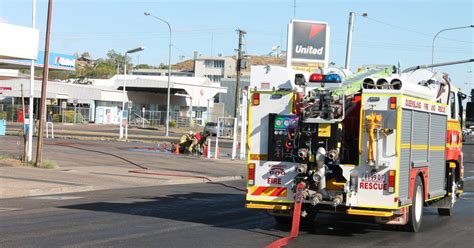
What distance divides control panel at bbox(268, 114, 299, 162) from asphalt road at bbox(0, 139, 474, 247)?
1.35m

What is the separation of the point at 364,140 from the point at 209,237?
2.93m

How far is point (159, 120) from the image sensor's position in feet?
296

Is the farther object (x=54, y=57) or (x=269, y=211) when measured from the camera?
(x=54, y=57)

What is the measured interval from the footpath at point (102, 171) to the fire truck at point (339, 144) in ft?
25.2

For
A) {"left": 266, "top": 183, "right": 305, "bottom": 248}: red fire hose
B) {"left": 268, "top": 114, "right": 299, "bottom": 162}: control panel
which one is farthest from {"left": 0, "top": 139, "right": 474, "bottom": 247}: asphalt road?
{"left": 268, "top": 114, "right": 299, "bottom": 162}: control panel

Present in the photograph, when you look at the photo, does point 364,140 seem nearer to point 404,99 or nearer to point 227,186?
point 404,99

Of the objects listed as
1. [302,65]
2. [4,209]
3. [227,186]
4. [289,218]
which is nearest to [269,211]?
[289,218]

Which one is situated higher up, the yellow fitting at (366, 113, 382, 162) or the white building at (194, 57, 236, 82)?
the white building at (194, 57, 236, 82)

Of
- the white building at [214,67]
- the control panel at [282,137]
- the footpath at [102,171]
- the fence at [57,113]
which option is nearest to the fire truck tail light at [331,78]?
the control panel at [282,137]

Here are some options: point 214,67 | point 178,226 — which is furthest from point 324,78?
point 214,67

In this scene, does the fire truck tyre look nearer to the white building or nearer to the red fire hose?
the red fire hose

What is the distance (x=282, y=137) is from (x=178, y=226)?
2.44 metres

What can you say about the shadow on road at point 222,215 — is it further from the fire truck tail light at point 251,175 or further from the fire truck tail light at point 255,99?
the fire truck tail light at point 255,99

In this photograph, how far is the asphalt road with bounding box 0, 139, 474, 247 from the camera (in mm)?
10258
